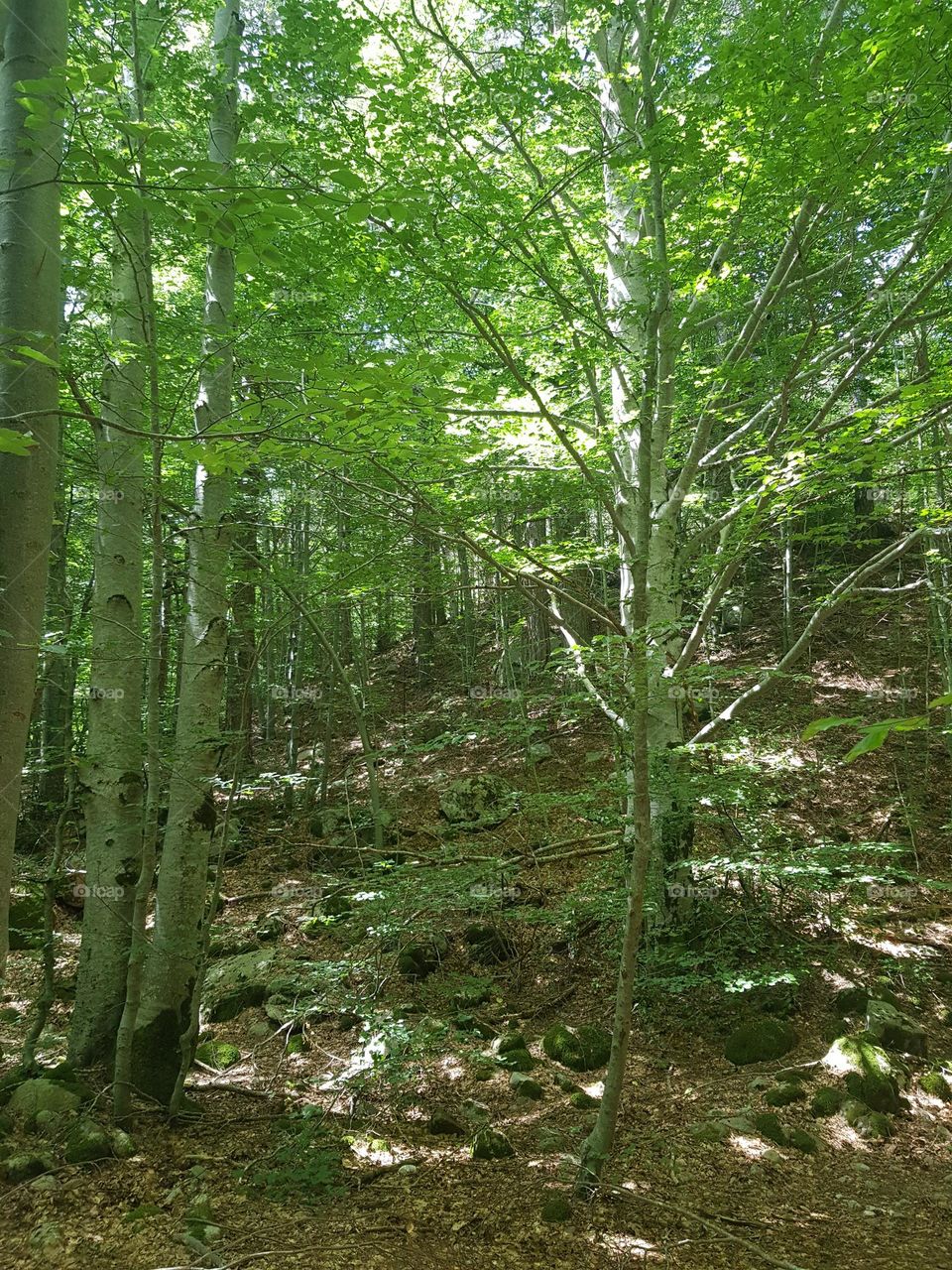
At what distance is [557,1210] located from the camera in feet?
11.7

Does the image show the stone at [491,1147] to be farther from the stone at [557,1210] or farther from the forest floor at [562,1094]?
the stone at [557,1210]

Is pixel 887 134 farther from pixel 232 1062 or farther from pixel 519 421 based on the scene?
pixel 232 1062

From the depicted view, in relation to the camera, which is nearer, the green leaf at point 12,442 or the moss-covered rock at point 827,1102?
the green leaf at point 12,442

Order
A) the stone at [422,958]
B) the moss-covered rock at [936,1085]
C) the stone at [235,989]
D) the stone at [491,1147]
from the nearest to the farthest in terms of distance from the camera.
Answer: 1. the stone at [491,1147]
2. the moss-covered rock at [936,1085]
3. the stone at [235,989]
4. the stone at [422,958]

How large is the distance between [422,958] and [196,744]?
3763mm

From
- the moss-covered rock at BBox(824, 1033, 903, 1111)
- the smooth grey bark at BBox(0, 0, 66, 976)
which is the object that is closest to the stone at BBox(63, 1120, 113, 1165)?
the smooth grey bark at BBox(0, 0, 66, 976)

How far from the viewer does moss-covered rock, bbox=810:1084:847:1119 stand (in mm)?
4666

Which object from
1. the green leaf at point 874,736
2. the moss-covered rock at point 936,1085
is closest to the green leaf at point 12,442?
the green leaf at point 874,736

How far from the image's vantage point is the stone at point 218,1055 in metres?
5.37

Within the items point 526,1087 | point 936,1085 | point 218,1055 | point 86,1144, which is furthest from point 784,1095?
point 86,1144

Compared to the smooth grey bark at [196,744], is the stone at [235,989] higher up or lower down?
lower down

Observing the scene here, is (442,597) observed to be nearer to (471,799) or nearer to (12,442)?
(12,442)

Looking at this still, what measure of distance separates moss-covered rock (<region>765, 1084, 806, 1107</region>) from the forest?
0.09 ft

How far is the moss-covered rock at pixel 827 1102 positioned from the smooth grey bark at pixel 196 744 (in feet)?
13.5
